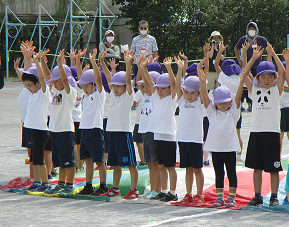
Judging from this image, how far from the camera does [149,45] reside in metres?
11.0

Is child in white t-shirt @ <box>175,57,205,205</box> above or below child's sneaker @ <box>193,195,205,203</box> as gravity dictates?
above

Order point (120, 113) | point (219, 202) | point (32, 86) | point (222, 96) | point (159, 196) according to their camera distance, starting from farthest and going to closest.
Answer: point (32, 86) < point (120, 113) < point (159, 196) < point (222, 96) < point (219, 202)

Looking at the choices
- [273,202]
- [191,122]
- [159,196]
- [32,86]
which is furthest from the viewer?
[32,86]

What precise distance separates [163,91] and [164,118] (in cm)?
39

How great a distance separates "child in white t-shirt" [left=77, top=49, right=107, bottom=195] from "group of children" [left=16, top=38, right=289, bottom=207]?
1 cm

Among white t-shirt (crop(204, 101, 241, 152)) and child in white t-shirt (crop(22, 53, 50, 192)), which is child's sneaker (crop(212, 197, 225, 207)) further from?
child in white t-shirt (crop(22, 53, 50, 192))

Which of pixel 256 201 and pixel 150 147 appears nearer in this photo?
pixel 256 201

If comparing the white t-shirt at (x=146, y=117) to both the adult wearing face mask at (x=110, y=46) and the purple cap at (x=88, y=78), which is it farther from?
the adult wearing face mask at (x=110, y=46)

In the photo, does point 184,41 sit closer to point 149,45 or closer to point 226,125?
point 149,45

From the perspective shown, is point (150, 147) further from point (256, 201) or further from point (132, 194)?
point (256, 201)

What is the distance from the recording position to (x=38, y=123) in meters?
6.34

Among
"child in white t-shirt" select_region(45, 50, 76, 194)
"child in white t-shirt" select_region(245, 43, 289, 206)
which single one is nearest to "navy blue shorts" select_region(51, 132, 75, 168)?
"child in white t-shirt" select_region(45, 50, 76, 194)

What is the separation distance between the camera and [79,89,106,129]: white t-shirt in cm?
621

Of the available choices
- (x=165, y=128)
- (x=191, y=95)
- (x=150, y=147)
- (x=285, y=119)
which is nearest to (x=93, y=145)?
(x=150, y=147)
